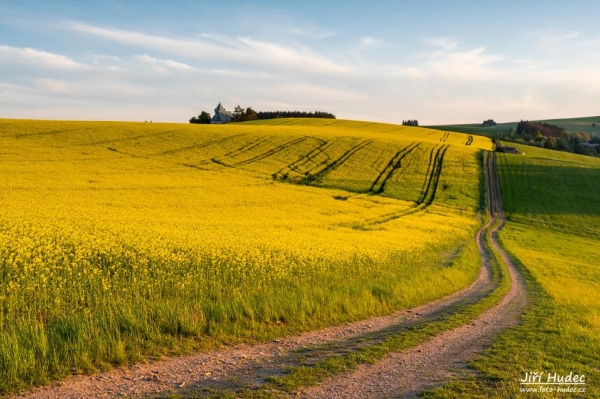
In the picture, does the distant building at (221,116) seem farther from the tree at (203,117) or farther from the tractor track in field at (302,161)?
the tractor track in field at (302,161)

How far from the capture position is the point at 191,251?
1605cm

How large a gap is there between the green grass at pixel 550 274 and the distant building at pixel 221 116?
13109 centimetres

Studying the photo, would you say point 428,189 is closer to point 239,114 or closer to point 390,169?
point 390,169

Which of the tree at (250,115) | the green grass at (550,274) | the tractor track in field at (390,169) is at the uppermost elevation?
the tree at (250,115)

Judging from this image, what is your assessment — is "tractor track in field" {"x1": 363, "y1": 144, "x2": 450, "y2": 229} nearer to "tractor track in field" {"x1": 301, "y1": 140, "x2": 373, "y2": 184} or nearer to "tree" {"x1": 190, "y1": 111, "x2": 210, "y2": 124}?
"tractor track in field" {"x1": 301, "y1": 140, "x2": 373, "y2": 184}

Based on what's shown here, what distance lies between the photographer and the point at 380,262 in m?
19.2

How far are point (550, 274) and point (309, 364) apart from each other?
801 inches

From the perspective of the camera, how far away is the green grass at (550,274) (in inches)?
334

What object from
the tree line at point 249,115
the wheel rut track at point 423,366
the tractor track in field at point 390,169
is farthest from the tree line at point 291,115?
the wheel rut track at point 423,366

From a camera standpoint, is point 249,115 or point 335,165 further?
point 249,115

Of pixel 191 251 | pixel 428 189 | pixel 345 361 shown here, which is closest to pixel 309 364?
pixel 345 361

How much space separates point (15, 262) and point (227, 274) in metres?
5.92

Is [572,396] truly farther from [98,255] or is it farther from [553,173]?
[553,173]

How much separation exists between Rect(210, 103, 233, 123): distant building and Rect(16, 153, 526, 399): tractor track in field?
574ft
